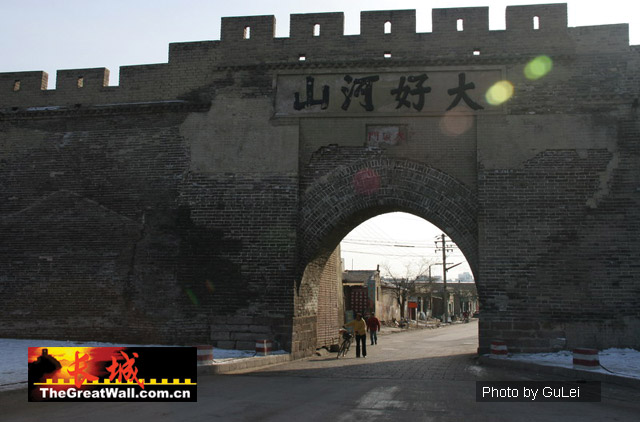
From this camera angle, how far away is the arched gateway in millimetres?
12602

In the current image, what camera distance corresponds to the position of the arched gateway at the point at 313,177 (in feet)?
41.3

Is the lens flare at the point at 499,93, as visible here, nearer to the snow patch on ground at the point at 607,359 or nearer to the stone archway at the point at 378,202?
the stone archway at the point at 378,202

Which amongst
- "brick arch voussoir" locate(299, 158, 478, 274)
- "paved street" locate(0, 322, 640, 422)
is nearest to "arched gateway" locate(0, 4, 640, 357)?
"brick arch voussoir" locate(299, 158, 478, 274)

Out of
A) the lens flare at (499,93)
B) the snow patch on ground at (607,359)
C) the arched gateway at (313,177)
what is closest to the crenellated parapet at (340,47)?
the arched gateway at (313,177)

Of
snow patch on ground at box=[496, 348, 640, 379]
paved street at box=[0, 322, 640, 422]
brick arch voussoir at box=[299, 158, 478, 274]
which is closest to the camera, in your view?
paved street at box=[0, 322, 640, 422]

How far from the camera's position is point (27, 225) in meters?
14.8

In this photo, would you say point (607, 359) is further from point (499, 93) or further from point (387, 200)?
point (499, 93)

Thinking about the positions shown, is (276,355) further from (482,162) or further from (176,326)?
(482,162)

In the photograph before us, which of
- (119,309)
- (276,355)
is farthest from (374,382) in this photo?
(119,309)

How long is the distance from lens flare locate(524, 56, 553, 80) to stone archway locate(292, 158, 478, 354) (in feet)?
9.16

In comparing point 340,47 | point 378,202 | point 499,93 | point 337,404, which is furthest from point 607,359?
point 340,47

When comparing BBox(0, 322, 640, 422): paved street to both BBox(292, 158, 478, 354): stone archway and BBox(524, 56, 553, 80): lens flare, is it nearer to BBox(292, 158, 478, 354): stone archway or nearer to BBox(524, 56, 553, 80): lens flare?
BBox(292, 158, 478, 354): stone archway

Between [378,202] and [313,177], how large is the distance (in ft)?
5.08

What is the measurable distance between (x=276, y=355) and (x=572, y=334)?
19.4ft
